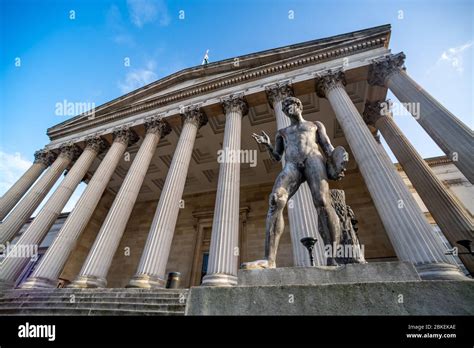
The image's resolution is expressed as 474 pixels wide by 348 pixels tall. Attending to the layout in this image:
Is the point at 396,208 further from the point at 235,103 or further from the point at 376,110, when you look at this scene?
the point at 235,103

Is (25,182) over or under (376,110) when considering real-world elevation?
under

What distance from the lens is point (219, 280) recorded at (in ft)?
22.3

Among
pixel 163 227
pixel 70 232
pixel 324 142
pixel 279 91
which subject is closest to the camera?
pixel 324 142

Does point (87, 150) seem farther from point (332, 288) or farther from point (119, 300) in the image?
point (332, 288)

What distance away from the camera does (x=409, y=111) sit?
8836 mm

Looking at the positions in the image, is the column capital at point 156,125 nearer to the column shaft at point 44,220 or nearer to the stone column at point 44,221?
the stone column at point 44,221

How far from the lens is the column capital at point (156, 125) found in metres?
13.3

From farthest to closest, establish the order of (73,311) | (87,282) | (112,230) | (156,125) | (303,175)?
(156,125)
(112,230)
(87,282)
(73,311)
(303,175)

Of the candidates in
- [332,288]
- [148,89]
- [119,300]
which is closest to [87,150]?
[148,89]

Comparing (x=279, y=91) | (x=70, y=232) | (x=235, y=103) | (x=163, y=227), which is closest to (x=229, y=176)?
(x=163, y=227)

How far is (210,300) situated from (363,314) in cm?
169

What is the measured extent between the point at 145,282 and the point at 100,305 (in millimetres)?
1569

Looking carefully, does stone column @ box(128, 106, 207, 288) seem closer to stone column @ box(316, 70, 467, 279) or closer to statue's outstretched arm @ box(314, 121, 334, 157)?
statue's outstretched arm @ box(314, 121, 334, 157)

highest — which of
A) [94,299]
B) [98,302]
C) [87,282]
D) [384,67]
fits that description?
[384,67]
